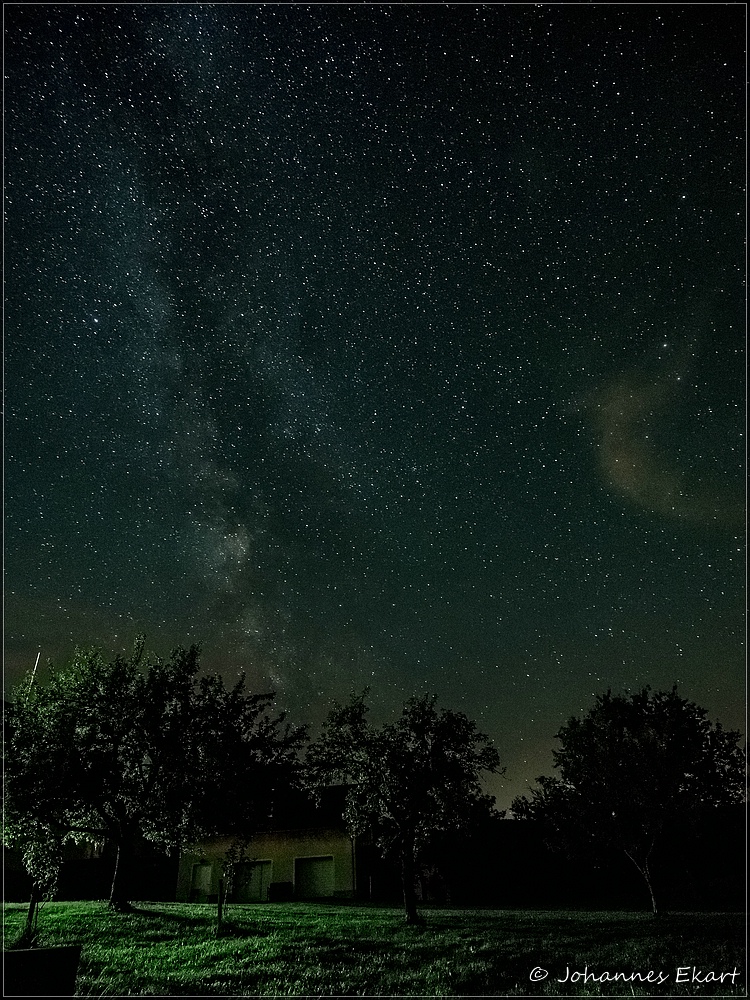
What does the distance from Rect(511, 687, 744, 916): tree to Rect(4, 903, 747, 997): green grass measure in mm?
3364

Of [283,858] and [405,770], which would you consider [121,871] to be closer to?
[405,770]

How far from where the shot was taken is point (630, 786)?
24781 mm

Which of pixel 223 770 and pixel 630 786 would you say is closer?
pixel 223 770

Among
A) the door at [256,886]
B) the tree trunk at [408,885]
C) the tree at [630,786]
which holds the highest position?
the tree at [630,786]

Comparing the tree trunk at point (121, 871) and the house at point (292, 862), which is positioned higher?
the tree trunk at point (121, 871)

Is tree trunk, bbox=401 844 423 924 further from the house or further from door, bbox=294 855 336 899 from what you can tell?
door, bbox=294 855 336 899

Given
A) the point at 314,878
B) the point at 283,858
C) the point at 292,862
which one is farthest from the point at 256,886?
the point at 314,878

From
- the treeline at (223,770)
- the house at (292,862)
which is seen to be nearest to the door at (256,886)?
the house at (292,862)

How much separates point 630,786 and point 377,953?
1379cm

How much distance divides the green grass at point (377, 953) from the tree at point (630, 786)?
3364mm

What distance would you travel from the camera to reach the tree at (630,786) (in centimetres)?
2448

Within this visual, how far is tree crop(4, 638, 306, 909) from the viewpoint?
68.3ft

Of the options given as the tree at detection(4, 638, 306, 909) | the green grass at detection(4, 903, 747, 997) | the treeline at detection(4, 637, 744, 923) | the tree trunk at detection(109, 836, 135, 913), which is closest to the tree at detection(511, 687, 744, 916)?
the treeline at detection(4, 637, 744, 923)

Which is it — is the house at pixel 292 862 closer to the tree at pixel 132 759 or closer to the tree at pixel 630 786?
the tree at pixel 630 786
